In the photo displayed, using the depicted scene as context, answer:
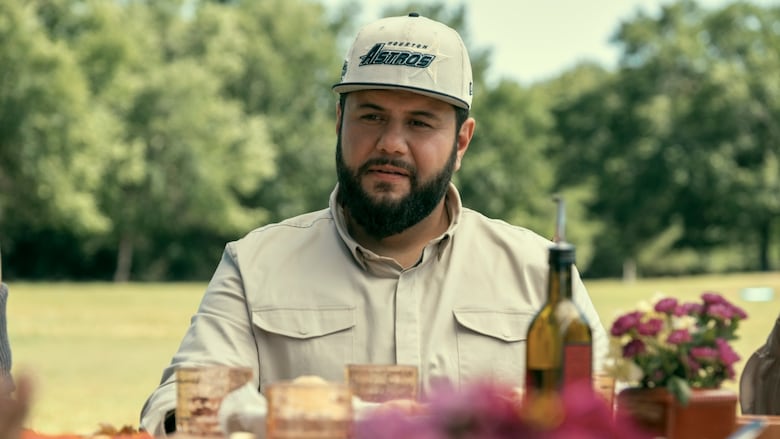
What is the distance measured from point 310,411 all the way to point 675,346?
58 cm

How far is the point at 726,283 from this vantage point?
3284 centimetres

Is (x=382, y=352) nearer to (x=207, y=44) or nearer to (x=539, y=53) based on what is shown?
(x=207, y=44)

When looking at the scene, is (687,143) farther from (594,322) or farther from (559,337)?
(559,337)

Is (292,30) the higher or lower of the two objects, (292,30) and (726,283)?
the higher

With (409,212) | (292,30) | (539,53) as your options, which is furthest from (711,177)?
(409,212)

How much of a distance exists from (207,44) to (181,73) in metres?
2.09

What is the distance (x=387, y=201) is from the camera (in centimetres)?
266

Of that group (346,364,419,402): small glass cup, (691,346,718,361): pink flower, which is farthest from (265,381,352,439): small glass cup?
(691,346,718,361): pink flower

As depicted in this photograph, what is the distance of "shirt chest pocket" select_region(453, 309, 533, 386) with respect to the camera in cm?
255

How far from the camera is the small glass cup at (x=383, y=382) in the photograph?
1738mm

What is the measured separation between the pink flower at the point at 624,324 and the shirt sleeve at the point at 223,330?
0.83 m

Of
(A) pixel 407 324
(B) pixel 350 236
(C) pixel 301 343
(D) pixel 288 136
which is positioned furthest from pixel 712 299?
(D) pixel 288 136

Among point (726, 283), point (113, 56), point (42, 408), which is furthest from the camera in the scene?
point (113, 56)

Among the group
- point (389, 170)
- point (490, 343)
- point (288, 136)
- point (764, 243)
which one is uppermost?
point (288, 136)
